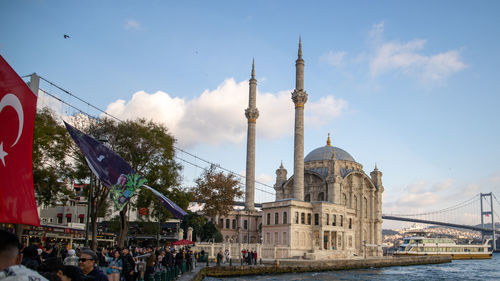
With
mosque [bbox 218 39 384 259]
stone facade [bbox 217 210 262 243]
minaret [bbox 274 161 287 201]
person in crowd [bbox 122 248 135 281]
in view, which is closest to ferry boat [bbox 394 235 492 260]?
mosque [bbox 218 39 384 259]

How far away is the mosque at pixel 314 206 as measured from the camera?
50.2 m

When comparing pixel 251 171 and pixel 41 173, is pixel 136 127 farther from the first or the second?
pixel 251 171

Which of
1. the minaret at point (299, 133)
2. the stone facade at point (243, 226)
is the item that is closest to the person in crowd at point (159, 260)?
→ the minaret at point (299, 133)

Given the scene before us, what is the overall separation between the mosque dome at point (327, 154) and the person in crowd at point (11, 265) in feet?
223

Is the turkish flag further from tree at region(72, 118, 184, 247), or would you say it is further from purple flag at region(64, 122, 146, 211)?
tree at region(72, 118, 184, 247)

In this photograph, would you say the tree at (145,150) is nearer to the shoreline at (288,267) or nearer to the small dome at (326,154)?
the shoreline at (288,267)

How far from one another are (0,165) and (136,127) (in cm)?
2652

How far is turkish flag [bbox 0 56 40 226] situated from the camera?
474cm

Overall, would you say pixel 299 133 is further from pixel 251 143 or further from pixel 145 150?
pixel 145 150

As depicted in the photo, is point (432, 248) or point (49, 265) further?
point (432, 248)

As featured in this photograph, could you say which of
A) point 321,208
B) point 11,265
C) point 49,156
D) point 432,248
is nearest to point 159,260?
point 49,156

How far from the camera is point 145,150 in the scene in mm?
30625

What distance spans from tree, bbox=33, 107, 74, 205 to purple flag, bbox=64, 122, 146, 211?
14261mm

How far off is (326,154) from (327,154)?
0.53ft
